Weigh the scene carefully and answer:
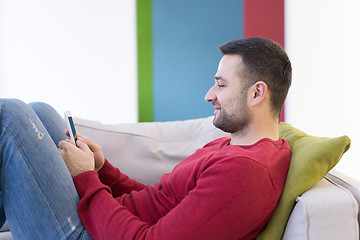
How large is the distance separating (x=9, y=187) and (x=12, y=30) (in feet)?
6.54

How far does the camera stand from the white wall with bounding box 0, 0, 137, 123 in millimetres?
2588

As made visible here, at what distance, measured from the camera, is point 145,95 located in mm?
2654

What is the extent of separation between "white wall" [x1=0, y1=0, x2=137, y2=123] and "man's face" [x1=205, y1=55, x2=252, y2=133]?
1.54m

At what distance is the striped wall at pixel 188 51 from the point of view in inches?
103

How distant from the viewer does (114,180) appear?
1.38m

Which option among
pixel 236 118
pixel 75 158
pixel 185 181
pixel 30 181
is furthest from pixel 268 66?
pixel 30 181

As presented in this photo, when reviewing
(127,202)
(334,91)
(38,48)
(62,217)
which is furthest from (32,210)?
(334,91)

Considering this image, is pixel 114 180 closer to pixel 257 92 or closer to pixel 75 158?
pixel 75 158

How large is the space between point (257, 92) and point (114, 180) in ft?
2.13

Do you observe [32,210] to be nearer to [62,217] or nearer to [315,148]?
[62,217]

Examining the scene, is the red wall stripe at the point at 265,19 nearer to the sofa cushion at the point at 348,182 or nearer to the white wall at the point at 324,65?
the white wall at the point at 324,65

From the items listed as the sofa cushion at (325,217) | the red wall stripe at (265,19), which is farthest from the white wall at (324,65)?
the sofa cushion at (325,217)

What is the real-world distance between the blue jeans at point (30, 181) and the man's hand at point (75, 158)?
0.09 meters

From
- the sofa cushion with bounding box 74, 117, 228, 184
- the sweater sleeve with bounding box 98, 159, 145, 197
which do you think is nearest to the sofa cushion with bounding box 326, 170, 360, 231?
the sofa cushion with bounding box 74, 117, 228, 184
